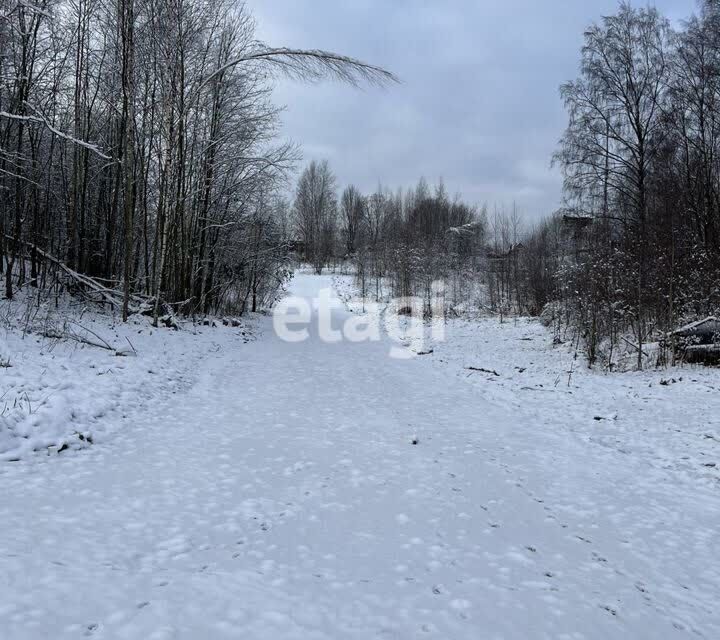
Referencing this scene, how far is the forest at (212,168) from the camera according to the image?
1187 cm

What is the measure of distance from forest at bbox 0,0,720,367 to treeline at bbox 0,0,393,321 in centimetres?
8

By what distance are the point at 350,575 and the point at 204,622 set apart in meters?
1.00

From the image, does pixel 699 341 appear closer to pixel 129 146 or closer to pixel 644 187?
pixel 644 187

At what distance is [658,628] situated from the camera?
8.79 feet

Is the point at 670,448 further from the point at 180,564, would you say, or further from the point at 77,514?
the point at 77,514

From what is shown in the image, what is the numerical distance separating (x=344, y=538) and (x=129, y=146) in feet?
41.7

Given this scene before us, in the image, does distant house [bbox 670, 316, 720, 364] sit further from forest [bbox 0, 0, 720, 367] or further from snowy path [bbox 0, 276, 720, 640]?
snowy path [bbox 0, 276, 720, 640]

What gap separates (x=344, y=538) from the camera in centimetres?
348

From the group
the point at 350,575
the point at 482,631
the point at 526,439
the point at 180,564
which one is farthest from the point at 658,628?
the point at 526,439

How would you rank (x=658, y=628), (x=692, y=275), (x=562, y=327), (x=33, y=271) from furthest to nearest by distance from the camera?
1. (x=562, y=327)
2. (x=33, y=271)
3. (x=692, y=275)
4. (x=658, y=628)

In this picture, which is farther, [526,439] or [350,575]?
[526,439]

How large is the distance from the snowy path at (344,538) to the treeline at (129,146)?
6888 mm

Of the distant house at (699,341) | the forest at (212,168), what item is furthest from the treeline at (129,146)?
the distant house at (699,341)

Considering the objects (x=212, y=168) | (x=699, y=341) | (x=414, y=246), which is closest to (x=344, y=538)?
(x=699, y=341)
